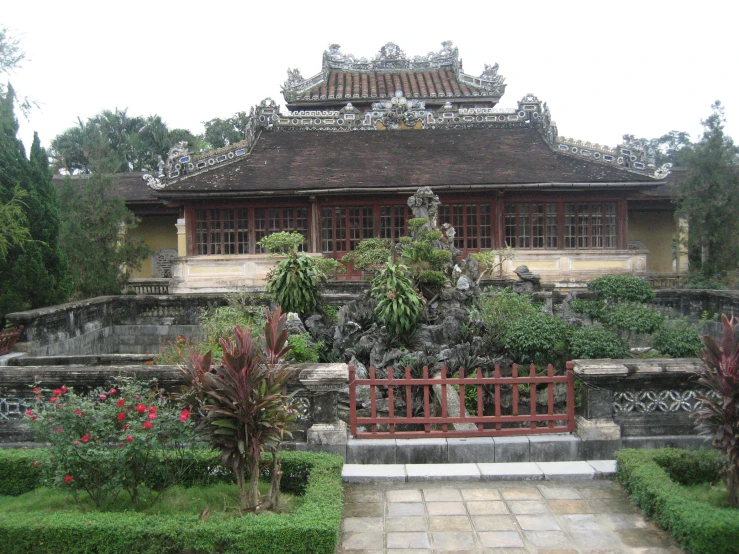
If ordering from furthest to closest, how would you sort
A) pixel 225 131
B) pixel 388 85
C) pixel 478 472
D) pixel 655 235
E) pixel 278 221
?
pixel 225 131
pixel 388 85
pixel 655 235
pixel 278 221
pixel 478 472

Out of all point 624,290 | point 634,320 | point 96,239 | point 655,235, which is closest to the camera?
point 634,320

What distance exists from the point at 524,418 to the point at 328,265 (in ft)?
24.4

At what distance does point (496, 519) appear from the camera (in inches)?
227

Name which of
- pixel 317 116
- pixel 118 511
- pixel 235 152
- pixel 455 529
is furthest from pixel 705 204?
pixel 118 511

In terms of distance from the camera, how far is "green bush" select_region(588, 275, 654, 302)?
40.5 ft

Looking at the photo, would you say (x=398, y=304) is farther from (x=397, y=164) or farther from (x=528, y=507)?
(x=397, y=164)

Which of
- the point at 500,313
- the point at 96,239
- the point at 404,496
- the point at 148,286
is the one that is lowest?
the point at 404,496

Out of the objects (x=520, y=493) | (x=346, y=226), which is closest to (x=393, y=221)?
(x=346, y=226)

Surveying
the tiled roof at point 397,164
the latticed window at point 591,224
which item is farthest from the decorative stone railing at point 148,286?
the latticed window at point 591,224

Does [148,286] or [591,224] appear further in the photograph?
[591,224]

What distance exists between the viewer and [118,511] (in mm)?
5605

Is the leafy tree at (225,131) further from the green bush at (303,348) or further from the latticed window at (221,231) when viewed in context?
the green bush at (303,348)

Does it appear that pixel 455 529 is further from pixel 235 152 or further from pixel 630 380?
pixel 235 152

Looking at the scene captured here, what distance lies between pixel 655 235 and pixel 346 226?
11.6m
